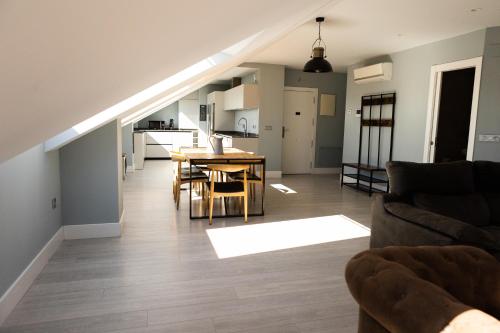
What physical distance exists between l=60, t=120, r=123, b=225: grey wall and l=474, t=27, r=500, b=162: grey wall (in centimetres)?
457

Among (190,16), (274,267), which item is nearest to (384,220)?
(274,267)

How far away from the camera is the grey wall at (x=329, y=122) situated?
8.59 meters

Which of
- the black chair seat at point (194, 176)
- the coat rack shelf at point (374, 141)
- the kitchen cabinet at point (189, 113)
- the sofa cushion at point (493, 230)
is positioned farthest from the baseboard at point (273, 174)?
the sofa cushion at point (493, 230)

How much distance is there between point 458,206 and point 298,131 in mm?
5863

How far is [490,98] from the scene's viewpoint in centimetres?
455

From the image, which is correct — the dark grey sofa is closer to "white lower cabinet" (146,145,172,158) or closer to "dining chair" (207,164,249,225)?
"dining chair" (207,164,249,225)

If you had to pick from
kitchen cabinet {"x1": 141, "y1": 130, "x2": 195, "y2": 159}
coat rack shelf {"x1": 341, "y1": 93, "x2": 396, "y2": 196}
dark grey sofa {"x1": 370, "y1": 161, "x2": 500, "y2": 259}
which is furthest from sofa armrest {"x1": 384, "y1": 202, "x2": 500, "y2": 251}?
kitchen cabinet {"x1": 141, "y1": 130, "x2": 195, "y2": 159}

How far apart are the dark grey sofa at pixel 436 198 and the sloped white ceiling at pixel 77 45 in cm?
207

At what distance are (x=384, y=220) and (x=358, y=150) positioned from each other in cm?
472

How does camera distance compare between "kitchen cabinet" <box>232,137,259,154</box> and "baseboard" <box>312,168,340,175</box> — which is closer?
"kitchen cabinet" <box>232,137,259,154</box>

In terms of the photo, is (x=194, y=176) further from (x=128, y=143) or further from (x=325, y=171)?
(x=325, y=171)

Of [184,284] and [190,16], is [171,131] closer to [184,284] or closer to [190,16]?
[184,284]

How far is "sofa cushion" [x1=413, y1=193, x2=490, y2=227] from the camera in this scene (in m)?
2.89

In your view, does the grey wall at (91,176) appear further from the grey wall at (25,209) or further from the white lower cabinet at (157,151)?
the white lower cabinet at (157,151)
